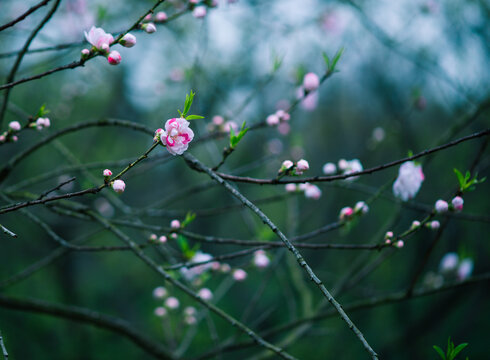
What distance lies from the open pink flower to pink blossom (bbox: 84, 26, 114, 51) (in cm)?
27

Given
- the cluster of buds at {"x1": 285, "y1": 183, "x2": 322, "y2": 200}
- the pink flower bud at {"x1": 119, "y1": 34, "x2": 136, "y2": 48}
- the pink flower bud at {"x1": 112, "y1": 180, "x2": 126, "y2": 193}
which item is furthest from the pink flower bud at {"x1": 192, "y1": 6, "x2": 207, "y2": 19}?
the pink flower bud at {"x1": 112, "y1": 180, "x2": 126, "y2": 193}

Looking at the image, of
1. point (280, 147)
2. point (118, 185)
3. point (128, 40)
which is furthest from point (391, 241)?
point (280, 147)

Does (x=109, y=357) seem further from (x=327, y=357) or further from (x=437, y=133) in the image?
(x=437, y=133)

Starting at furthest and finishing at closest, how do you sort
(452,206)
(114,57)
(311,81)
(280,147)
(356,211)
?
(280,147)
(311,81)
(356,211)
(452,206)
(114,57)

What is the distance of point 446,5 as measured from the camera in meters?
3.13

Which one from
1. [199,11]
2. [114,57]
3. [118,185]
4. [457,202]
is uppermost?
[199,11]

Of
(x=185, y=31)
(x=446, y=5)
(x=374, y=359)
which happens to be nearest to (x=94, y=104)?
(x=185, y=31)

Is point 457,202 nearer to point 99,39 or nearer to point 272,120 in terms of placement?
point 272,120

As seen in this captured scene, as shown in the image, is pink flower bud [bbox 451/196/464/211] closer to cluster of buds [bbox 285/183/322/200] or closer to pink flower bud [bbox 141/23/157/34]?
cluster of buds [bbox 285/183/322/200]

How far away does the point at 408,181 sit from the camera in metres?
1.31

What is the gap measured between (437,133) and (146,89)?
138 inches

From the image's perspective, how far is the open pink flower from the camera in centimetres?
81

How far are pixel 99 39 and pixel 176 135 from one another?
1.08 feet

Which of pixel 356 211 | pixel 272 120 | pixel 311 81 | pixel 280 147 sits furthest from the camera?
pixel 280 147
